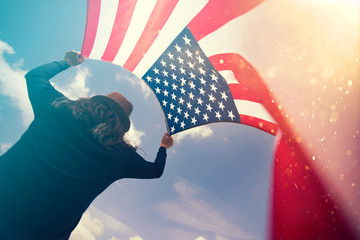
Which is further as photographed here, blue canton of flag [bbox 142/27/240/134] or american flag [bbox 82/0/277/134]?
blue canton of flag [bbox 142/27/240/134]

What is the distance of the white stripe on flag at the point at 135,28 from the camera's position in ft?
8.77

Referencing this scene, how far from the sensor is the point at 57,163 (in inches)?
55.8

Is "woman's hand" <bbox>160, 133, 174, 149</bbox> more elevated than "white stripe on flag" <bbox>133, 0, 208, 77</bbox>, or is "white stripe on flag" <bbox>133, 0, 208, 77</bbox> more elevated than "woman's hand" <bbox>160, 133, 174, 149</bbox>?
"white stripe on flag" <bbox>133, 0, 208, 77</bbox>

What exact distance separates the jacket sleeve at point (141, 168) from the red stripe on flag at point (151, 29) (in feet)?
6.25

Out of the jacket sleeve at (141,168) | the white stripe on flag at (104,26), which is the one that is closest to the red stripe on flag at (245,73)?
the white stripe on flag at (104,26)

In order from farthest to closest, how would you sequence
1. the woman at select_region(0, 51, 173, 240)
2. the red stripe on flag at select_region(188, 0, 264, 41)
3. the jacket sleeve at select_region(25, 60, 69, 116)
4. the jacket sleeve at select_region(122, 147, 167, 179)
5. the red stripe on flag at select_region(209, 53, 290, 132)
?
the red stripe on flag at select_region(209, 53, 290, 132)
the red stripe on flag at select_region(188, 0, 264, 41)
the jacket sleeve at select_region(122, 147, 167, 179)
the jacket sleeve at select_region(25, 60, 69, 116)
the woman at select_region(0, 51, 173, 240)

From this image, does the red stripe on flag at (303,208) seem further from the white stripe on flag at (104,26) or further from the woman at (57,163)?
the white stripe on flag at (104,26)

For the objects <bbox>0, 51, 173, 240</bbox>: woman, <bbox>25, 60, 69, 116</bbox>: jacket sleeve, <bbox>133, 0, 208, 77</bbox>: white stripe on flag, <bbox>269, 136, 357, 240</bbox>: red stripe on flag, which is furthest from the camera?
<bbox>133, 0, 208, 77</bbox>: white stripe on flag

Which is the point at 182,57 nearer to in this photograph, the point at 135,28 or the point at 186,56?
the point at 186,56

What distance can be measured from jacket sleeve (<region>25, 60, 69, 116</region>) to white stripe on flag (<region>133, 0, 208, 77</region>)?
1544mm

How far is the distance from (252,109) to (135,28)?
2.41 m

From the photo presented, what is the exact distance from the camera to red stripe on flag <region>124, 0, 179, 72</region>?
2615 mm

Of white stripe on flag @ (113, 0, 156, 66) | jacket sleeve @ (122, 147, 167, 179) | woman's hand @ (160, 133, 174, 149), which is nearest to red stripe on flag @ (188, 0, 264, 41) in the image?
white stripe on flag @ (113, 0, 156, 66)

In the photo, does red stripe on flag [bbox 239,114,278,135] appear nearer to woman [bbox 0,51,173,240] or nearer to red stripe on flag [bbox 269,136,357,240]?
red stripe on flag [bbox 269,136,357,240]
